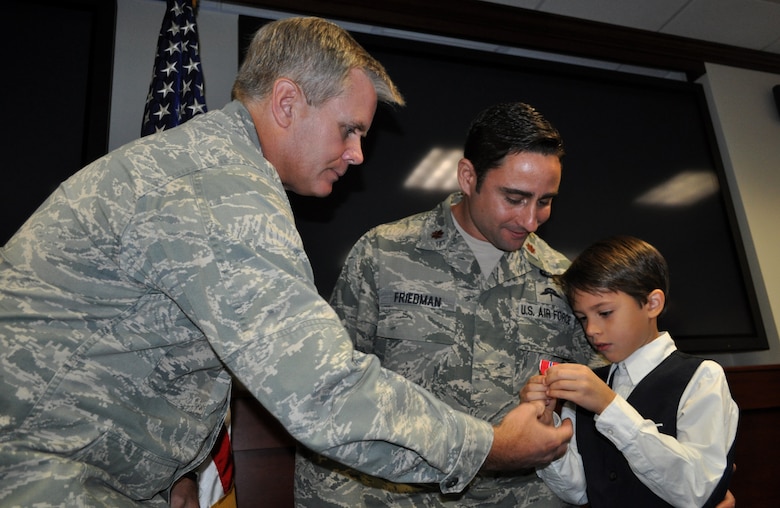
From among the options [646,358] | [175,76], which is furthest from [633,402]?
[175,76]

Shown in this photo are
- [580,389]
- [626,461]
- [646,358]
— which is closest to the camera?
[580,389]

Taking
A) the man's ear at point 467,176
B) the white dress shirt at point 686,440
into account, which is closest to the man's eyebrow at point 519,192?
the man's ear at point 467,176

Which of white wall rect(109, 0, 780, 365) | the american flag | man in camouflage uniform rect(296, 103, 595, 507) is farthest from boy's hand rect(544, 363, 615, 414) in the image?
white wall rect(109, 0, 780, 365)

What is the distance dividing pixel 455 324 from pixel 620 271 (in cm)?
52

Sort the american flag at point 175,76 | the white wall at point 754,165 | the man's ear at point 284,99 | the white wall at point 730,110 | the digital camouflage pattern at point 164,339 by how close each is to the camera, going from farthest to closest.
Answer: the white wall at point 754,165 → the white wall at point 730,110 → the american flag at point 175,76 → the man's ear at point 284,99 → the digital camouflage pattern at point 164,339

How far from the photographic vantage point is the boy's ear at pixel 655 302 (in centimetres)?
162

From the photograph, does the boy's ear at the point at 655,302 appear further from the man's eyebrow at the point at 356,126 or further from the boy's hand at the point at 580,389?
the man's eyebrow at the point at 356,126

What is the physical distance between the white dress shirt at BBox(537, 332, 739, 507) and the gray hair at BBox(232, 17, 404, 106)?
3.31ft

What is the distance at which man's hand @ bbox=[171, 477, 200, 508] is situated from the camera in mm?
1316

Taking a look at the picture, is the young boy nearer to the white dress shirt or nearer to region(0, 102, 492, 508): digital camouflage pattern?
the white dress shirt

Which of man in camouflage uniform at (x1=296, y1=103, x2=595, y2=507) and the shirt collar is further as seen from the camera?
man in camouflage uniform at (x1=296, y1=103, x2=595, y2=507)

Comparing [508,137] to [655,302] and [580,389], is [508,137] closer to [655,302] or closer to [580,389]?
[655,302]

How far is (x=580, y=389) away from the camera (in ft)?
4.35

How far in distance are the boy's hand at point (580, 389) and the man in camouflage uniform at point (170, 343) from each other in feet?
1.26
